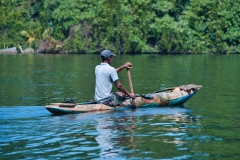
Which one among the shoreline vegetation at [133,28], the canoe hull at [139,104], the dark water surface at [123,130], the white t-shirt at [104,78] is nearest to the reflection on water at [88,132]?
the dark water surface at [123,130]

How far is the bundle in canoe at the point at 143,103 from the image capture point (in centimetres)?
1608

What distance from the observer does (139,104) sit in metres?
17.5

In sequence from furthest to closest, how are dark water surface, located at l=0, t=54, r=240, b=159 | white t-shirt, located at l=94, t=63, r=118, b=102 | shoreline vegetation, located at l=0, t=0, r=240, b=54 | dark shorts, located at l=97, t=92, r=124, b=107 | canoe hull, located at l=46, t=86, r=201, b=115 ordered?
shoreline vegetation, located at l=0, t=0, r=240, b=54
dark shorts, located at l=97, t=92, r=124, b=107
white t-shirt, located at l=94, t=63, r=118, b=102
canoe hull, located at l=46, t=86, r=201, b=115
dark water surface, located at l=0, t=54, r=240, b=159

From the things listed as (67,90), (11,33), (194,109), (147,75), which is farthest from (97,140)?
(11,33)

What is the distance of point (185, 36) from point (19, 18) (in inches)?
826

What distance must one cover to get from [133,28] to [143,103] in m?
47.2

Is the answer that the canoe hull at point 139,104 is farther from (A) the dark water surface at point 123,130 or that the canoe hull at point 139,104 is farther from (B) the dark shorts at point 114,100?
(A) the dark water surface at point 123,130

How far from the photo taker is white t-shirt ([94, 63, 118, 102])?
53.1 feet

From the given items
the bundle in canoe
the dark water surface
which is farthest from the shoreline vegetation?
the bundle in canoe

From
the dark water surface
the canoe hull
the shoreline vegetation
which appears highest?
the shoreline vegetation

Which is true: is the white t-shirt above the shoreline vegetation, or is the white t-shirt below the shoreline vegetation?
below

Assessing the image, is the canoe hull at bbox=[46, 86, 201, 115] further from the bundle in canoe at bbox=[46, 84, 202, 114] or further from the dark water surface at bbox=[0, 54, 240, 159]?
the dark water surface at bbox=[0, 54, 240, 159]

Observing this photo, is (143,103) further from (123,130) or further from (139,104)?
(123,130)

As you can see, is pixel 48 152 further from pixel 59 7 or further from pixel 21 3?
pixel 21 3
